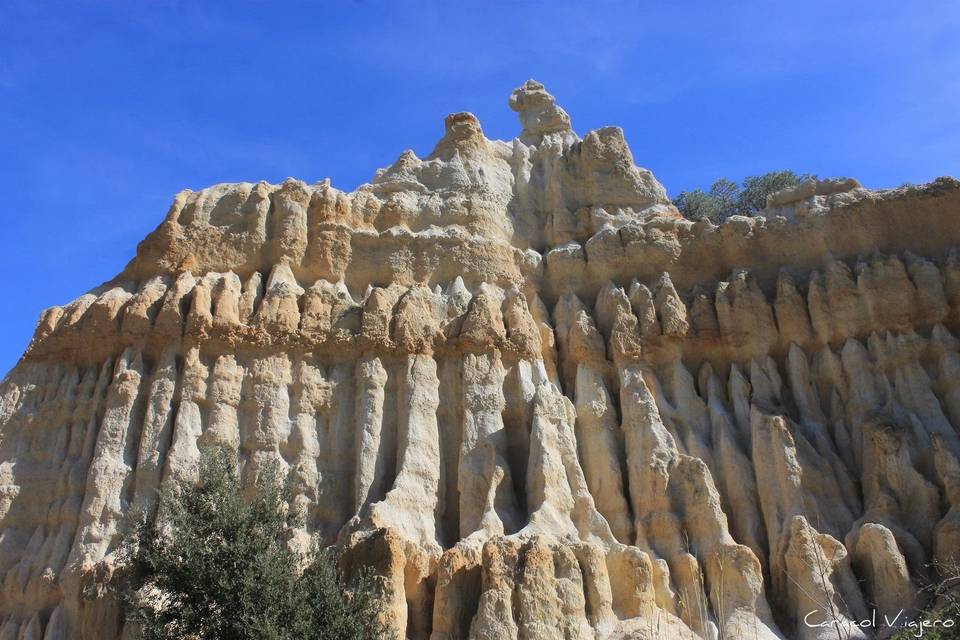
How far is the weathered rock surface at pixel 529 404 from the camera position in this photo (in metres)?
19.3

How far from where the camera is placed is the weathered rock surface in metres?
19.3

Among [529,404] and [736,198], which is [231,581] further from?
[736,198]

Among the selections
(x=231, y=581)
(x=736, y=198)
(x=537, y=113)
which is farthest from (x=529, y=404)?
(x=736, y=198)

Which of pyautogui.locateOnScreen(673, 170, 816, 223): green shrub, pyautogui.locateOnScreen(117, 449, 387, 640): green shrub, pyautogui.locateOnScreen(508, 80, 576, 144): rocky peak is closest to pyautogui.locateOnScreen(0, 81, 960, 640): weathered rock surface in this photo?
pyautogui.locateOnScreen(117, 449, 387, 640): green shrub

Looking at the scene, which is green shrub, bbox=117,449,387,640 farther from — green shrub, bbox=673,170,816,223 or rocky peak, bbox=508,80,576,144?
green shrub, bbox=673,170,816,223

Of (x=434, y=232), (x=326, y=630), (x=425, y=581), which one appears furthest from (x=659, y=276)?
(x=326, y=630)

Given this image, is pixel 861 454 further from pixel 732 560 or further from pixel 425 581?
pixel 425 581

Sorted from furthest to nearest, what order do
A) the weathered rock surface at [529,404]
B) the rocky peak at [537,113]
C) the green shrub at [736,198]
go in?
the green shrub at [736,198], the rocky peak at [537,113], the weathered rock surface at [529,404]

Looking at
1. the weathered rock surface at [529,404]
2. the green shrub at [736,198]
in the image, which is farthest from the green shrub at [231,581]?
the green shrub at [736,198]

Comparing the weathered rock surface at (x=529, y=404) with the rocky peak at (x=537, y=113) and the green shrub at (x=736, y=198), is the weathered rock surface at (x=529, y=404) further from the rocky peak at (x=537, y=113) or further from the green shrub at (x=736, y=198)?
the green shrub at (x=736, y=198)

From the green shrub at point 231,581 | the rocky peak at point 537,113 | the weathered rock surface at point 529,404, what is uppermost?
the rocky peak at point 537,113

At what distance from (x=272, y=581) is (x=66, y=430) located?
31.4 feet

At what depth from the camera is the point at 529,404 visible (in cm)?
2320

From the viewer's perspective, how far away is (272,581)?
53.0 ft
